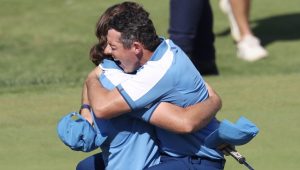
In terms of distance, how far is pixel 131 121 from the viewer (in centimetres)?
395

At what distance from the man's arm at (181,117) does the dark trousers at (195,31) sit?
10.4 feet

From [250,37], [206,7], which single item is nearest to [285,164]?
[206,7]

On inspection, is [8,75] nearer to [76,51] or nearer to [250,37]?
[76,51]

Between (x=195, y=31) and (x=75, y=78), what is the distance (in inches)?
40.5

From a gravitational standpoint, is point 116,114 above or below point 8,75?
above

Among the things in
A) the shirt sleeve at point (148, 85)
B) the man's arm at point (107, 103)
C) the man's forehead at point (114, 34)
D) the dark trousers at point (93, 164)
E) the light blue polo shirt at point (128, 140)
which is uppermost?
the man's forehead at point (114, 34)

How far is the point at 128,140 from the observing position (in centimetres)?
395

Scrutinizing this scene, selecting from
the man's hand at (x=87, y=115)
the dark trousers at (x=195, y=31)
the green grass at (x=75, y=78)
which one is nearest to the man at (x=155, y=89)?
the man's hand at (x=87, y=115)

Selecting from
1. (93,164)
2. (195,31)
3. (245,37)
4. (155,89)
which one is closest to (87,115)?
(93,164)

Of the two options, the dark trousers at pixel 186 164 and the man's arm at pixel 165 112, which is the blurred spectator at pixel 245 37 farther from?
the man's arm at pixel 165 112

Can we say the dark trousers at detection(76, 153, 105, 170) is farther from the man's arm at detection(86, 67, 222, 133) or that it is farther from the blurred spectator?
the blurred spectator

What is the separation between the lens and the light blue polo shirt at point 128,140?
394 centimetres

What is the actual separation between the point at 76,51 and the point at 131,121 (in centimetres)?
447

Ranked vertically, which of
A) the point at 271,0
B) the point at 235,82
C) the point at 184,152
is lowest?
the point at 271,0
